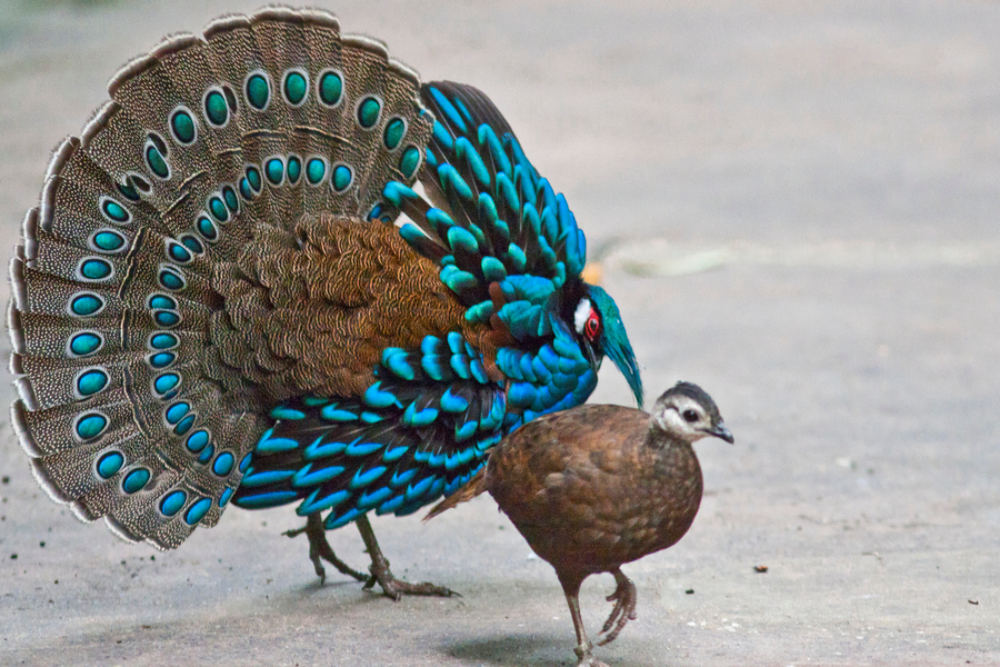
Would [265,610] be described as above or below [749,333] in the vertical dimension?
below

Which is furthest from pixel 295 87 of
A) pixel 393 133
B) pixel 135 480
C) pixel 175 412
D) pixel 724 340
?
pixel 724 340

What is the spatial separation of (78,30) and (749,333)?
9.60 metres

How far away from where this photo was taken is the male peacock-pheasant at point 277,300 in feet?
11.4

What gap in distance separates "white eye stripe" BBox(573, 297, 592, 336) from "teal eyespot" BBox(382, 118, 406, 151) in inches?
30.6

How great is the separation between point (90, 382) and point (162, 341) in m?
0.23

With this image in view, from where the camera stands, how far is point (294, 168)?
12.2 ft

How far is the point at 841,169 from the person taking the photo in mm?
10148

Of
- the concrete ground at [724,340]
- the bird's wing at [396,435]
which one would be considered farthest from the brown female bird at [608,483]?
the concrete ground at [724,340]

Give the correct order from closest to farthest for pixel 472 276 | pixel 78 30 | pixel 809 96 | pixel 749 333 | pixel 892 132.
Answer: pixel 472 276, pixel 749 333, pixel 892 132, pixel 809 96, pixel 78 30

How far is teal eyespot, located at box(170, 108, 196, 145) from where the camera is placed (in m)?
3.53

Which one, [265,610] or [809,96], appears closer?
[265,610]

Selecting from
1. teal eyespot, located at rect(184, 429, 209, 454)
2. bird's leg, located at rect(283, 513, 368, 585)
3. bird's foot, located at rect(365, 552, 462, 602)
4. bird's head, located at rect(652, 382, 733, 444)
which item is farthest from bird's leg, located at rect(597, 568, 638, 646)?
teal eyespot, located at rect(184, 429, 209, 454)

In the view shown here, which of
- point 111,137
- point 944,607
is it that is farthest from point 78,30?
point 944,607

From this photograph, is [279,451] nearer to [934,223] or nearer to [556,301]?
[556,301]
